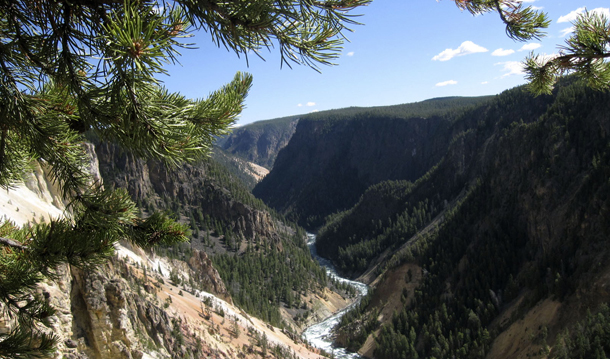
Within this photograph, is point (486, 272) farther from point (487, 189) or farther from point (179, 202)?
point (179, 202)

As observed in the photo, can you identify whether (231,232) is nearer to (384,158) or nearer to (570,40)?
(570,40)

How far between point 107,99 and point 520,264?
62.7 m

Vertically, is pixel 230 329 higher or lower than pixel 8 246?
lower

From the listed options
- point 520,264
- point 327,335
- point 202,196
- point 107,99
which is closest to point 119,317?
point 107,99

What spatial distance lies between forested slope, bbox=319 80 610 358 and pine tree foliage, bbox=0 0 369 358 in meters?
36.3

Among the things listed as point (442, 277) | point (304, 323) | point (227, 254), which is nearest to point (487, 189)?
point (442, 277)

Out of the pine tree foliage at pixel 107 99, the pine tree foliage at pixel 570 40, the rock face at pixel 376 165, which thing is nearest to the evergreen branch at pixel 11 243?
the pine tree foliage at pixel 107 99

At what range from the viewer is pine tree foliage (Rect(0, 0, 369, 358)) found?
11.6 feet

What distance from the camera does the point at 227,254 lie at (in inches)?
3482

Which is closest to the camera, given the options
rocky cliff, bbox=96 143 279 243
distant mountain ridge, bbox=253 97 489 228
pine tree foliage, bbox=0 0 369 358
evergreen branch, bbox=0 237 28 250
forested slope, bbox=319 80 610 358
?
pine tree foliage, bbox=0 0 369 358

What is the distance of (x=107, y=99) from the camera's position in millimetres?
3795

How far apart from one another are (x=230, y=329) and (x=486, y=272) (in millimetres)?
38782

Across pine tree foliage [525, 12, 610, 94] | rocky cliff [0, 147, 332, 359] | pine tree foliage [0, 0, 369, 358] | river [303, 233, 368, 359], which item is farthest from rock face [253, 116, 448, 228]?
pine tree foliage [0, 0, 369, 358]

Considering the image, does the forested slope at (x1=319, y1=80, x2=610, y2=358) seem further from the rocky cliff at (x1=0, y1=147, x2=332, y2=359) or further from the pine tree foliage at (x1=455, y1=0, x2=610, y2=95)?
the pine tree foliage at (x1=455, y1=0, x2=610, y2=95)
